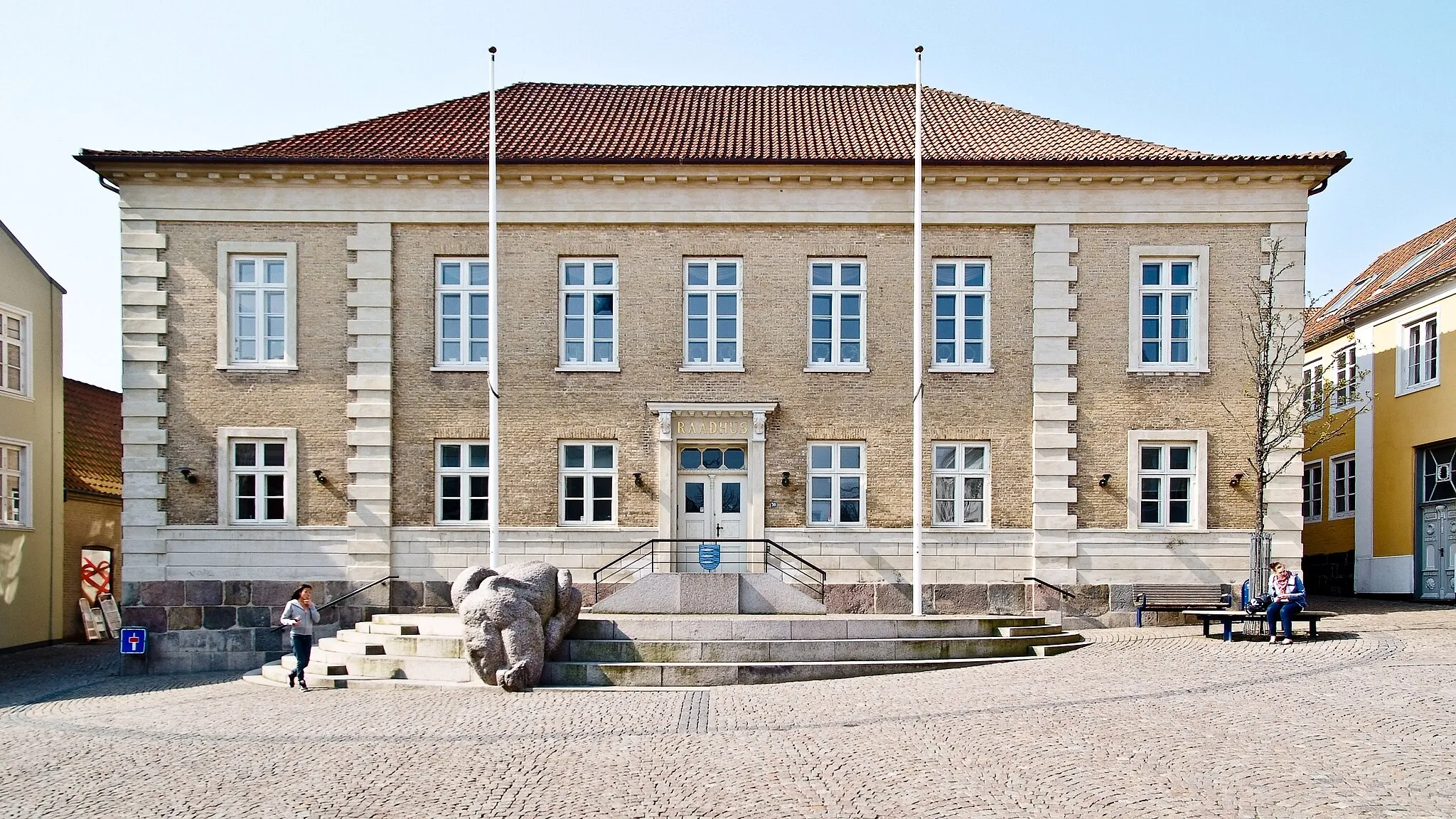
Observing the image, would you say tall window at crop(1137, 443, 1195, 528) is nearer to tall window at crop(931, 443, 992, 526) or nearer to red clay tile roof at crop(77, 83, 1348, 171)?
tall window at crop(931, 443, 992, 526)

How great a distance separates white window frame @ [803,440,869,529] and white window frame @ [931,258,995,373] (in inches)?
87.7

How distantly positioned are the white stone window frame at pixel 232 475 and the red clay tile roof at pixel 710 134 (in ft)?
16.7

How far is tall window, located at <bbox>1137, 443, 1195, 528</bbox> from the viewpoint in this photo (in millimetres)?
22125

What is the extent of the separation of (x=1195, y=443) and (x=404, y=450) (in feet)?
48.6

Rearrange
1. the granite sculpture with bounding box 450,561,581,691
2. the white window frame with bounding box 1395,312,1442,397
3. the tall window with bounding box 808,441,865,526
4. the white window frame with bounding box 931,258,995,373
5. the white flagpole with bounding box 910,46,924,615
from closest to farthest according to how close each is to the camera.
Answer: the granite sculpture with bounding box 450,561,581,691 → the white flagpole with bounding box 910,46,924,615 → the tall window with bounding box 808,441,865,526 → the white window frame with bounding box 931,258,995,373 → the white window frame with bounding box 1395,312,1442,397

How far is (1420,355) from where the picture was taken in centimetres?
2686

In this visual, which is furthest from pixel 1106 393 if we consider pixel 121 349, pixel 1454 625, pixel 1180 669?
pixel 121 349

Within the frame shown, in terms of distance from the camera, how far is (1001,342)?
22.3 m

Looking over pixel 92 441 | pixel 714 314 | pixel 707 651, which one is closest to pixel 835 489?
pixel 714 314

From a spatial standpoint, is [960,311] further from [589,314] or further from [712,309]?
[589,314]

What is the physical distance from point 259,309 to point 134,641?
6461 mm

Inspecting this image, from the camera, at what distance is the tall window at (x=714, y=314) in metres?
22.6

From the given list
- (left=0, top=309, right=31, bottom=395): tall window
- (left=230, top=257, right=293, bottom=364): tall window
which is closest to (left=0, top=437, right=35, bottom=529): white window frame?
(left=0, top=309, right=31, bottom=395): tall window

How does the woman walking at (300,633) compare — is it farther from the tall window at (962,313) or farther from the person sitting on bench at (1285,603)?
the person sitting on bench at (1285,603)
